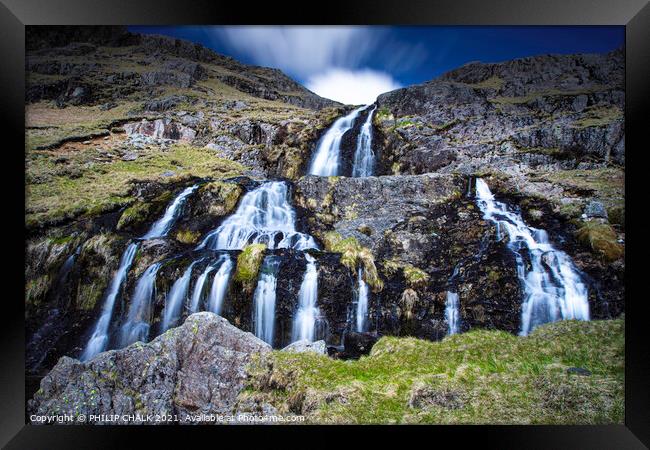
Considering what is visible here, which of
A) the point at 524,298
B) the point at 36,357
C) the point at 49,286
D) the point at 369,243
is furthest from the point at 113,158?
the point at 524,298

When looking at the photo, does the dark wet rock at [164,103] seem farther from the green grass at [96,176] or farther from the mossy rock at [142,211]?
the mossy rock at [142,211]

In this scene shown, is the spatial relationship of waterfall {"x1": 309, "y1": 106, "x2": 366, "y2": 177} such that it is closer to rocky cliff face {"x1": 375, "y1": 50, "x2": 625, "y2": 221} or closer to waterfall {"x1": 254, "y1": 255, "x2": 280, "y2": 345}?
rocky cliff face {"x1": 375, "y1": 50, "x2": 625, "y2": 221}

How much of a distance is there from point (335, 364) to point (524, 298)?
309cm

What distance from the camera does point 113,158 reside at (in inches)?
208

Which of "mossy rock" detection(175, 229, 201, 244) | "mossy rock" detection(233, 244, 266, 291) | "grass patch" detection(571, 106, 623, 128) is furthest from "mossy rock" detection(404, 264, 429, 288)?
"mossy rock" detection(175, 229, 201, 244)

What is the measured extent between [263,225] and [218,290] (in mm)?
1478

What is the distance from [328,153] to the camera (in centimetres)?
692

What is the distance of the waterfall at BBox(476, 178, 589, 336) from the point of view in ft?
15.3

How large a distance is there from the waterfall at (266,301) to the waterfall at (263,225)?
0.55 meters

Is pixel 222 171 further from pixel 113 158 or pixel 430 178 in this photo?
pixel 430 178

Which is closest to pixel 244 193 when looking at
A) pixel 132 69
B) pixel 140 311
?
pixel 140 311
